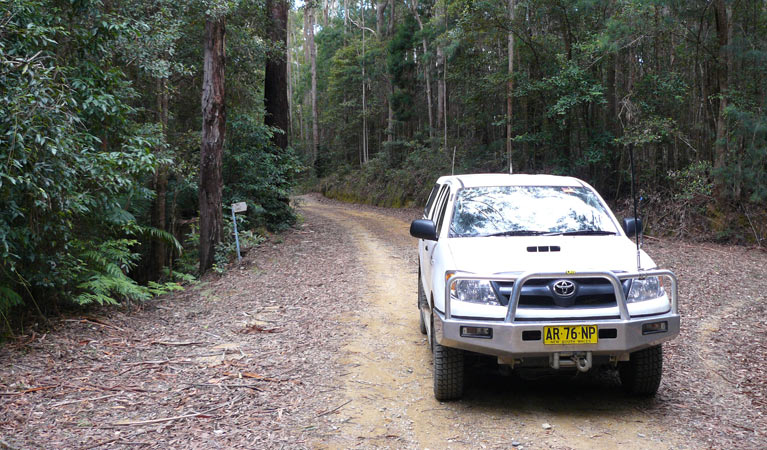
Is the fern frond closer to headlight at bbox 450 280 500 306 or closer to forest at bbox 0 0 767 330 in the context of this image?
forest at bbox 0 0 767 330

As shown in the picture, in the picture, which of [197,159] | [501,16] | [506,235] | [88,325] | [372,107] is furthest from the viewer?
[372,107]

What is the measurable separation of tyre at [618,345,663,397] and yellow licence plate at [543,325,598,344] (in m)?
0.74

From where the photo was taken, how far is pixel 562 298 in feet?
14.3

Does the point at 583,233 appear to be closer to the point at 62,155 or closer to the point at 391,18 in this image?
the point at 62,155

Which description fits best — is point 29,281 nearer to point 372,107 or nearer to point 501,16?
point 501,16

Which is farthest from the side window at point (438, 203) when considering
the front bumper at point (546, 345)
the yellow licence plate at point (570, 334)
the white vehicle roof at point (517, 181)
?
the yellow licence plate at point (570, 334)

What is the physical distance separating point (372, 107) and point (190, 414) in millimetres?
38896

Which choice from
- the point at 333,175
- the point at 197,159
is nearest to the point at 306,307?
the point at 197,159

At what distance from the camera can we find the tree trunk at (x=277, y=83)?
673 inches

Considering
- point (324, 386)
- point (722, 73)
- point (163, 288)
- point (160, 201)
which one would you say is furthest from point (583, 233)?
point (722, 73)

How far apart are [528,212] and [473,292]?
1.48m

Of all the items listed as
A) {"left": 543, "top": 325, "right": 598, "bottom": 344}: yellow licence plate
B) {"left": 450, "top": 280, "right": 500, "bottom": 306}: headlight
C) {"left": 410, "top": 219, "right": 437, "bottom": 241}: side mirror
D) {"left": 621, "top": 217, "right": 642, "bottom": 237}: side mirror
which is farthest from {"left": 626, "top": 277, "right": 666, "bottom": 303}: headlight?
{"left": 410, "top": 219, "right": 437, "bottom": 241}: side mirror

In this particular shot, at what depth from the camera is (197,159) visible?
49.8ft

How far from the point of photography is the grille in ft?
14.3
